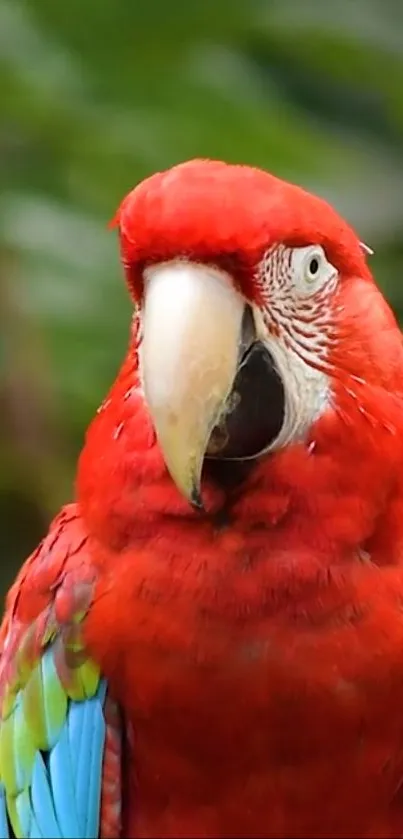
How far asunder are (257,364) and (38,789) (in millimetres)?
346

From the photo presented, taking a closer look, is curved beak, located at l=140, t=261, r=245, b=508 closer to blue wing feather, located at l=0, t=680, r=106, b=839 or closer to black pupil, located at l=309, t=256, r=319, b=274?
black pupil, located at l=309, t=256, r=319, b=274

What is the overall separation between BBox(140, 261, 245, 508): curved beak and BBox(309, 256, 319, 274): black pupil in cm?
7

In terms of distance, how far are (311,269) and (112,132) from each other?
37cm

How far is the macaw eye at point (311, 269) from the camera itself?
2.65 ft

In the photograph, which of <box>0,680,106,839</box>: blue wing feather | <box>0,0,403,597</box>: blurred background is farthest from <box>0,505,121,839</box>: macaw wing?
<box>0,0,403,597</box>: blurred background

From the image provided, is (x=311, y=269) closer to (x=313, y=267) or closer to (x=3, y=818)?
(x=313, y=267)

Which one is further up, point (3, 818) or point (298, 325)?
point (298, 325)

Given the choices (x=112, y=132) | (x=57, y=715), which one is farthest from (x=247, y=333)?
(x=112, y=132)

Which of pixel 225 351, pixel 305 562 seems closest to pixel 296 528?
pixel 305 562

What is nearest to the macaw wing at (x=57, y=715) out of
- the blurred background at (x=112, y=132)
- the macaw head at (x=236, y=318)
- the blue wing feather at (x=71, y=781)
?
the blue wing feather at (x=71, y=781)

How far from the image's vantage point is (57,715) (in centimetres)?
93

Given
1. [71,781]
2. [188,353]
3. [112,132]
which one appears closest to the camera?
[188,353]

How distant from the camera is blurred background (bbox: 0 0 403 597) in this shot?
43.6 inches

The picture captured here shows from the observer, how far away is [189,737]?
0.87 m
